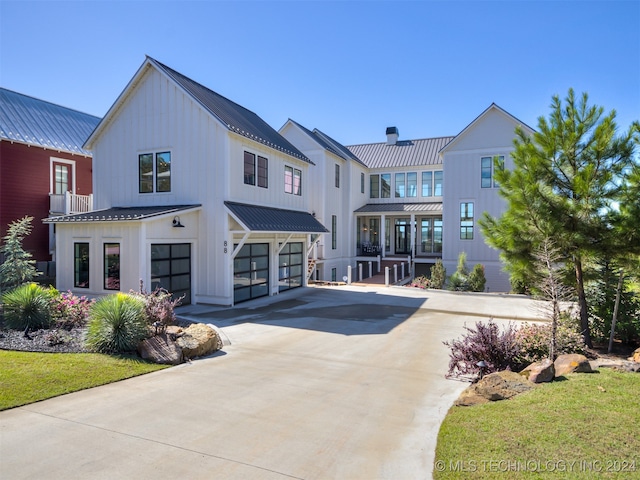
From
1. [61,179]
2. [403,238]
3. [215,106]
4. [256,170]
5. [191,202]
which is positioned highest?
[215,106]

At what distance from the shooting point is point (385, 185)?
2952 cm

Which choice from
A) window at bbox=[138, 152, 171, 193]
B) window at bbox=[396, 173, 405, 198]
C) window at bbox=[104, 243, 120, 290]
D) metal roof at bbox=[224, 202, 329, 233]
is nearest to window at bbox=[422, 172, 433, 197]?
window at bbox=[396, 173, 405, 198]

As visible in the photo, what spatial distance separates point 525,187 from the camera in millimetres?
8688

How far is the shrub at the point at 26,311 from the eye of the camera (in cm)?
948

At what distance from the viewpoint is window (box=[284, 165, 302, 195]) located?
1839 centimetres

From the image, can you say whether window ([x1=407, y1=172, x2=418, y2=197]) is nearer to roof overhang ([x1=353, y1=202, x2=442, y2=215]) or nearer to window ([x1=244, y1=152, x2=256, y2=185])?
roof overhang ([x1=353, y1=202, x2=442, y2=215])

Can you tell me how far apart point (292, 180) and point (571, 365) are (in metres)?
14.3

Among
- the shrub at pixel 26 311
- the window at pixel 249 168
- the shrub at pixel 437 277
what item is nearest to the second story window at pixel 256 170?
the window at pixel 249 168

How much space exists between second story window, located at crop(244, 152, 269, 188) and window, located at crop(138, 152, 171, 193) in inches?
112

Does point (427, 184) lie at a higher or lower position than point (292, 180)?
higher

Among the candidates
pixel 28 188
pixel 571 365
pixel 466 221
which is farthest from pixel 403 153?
pixel 571 365

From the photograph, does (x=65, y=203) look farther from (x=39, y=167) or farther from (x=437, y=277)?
(x=437, y=277)

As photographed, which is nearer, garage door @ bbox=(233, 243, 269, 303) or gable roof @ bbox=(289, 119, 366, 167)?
garage door @ bbox=(233, 243, 269, 303)

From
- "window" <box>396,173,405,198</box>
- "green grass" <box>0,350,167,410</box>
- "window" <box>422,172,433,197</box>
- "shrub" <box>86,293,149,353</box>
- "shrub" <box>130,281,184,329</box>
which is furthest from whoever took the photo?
"window" <box>396,173,405,198</box>
